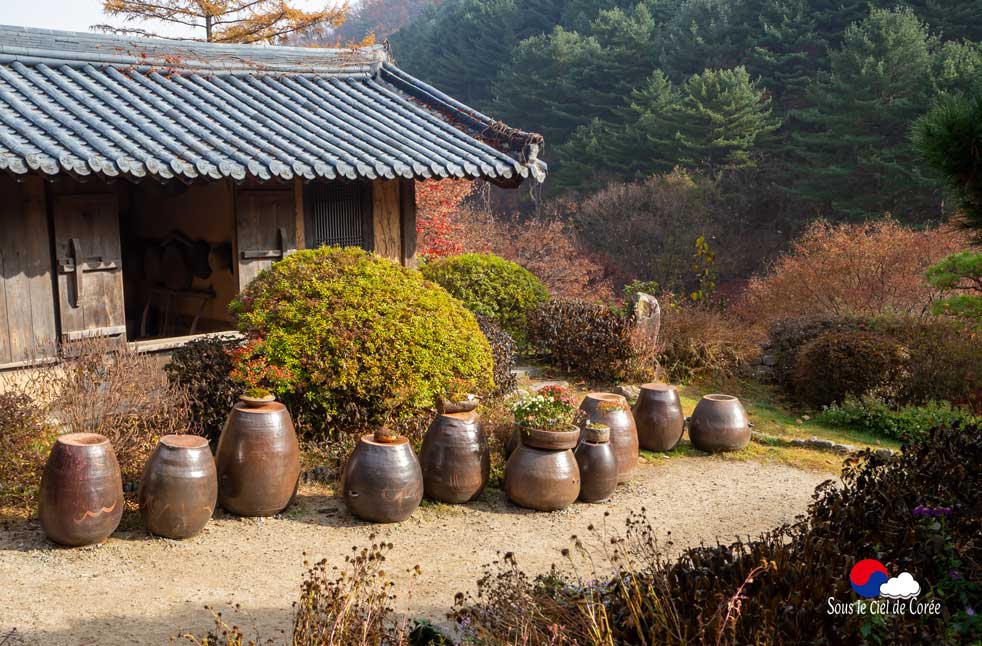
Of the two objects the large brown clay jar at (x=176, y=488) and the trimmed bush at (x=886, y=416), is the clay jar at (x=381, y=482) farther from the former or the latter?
the trimmed bush at (x=886, y=416)

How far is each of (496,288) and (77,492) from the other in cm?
752

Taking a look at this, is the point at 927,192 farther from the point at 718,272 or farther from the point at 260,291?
the point at 260,291

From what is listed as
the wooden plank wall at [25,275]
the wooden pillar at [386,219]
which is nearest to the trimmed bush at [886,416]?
the wooden pillar at [386,219]

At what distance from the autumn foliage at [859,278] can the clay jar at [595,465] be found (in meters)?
7.70

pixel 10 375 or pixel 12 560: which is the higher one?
pixel 10 375

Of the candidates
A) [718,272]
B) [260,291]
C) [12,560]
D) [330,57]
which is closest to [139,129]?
[260,291]

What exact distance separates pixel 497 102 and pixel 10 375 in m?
30.2

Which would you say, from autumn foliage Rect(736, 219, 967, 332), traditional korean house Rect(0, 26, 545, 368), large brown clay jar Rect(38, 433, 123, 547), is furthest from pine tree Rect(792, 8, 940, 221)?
large brown clay jar Rect(38, 433, 123, 547)

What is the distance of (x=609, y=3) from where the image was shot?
124ft

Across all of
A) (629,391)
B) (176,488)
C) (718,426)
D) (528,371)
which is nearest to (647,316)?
(629,391)

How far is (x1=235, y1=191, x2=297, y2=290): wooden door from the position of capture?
940cm

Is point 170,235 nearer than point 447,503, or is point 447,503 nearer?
point 447,503

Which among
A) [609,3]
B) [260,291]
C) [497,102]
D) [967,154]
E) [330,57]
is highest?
[609,3]

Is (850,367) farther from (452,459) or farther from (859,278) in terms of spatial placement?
(452,459)
